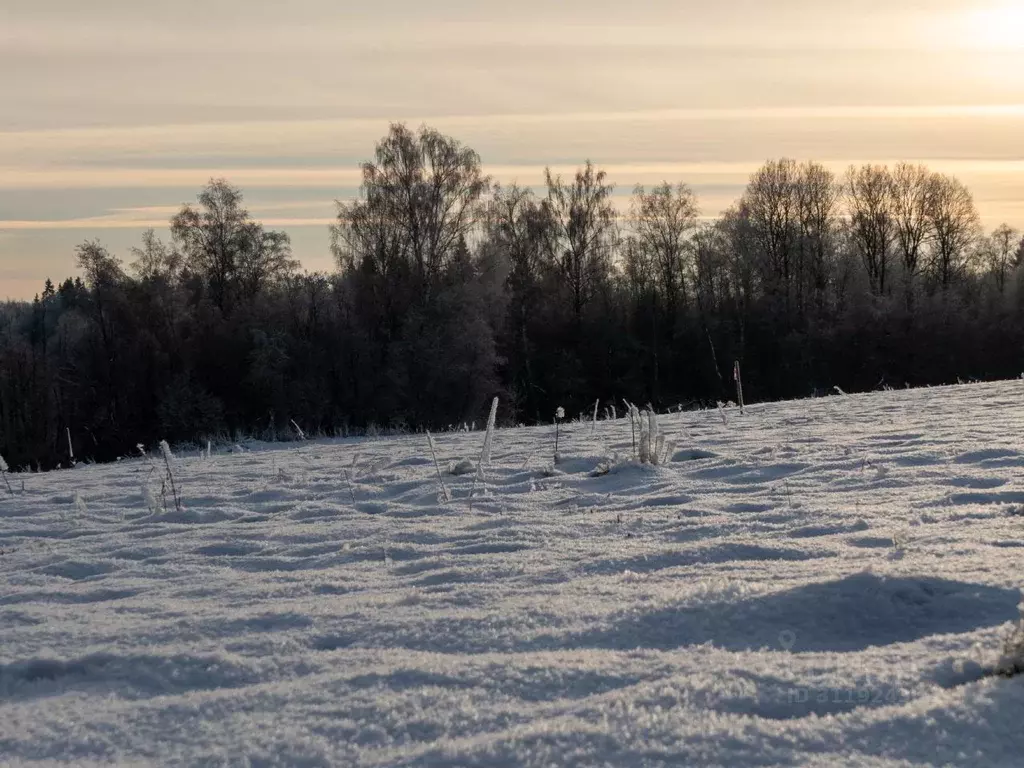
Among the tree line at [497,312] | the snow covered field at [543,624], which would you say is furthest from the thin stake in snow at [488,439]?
the tree line at [497,312]

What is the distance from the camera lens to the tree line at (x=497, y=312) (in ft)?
116

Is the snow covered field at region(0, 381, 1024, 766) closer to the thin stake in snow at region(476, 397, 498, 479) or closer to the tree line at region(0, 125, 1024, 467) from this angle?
the thin stake in snow at region(476, 397, 498, 479)

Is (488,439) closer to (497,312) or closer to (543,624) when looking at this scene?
(543,624)

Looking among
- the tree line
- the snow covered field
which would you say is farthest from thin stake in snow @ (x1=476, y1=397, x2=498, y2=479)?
the tree line

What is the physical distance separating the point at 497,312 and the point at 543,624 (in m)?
34.0

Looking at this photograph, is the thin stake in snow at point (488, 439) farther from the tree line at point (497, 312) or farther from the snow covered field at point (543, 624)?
the tree line at point (497, 312)

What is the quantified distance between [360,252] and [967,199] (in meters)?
30.0

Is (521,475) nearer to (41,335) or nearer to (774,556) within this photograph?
(774,556)

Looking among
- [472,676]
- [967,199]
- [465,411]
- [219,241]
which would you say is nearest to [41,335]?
[219,241]

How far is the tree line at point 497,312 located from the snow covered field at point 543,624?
26.6 m

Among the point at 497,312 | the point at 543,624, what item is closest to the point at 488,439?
the point at 543,624

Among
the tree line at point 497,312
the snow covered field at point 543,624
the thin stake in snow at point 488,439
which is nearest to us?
the snow covered field at point 543,624

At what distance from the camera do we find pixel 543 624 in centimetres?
296

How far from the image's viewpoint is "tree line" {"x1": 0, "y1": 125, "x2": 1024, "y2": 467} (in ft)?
116
